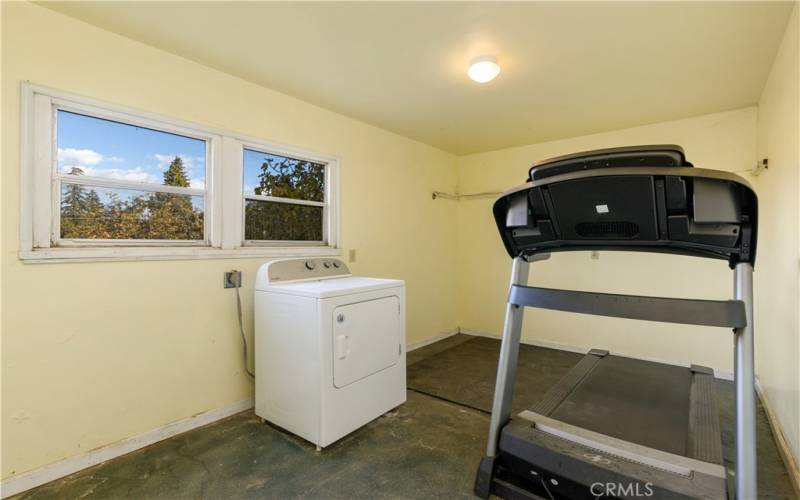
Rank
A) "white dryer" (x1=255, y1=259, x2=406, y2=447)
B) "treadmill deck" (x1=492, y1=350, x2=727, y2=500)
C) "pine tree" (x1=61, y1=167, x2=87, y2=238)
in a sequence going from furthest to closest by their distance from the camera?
"white dryer" (x1=255, y1=259, x2=406, y2=447), "pine tree" (x1=61, y1=167, x2=87, y2=238), "treadmill deck" (x1=492, y1=350, x2=727, y2=500)

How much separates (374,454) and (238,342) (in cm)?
126

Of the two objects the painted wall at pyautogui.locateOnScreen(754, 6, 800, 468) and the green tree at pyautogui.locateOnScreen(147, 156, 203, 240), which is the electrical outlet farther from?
the painted wall at pyautogui.locateOnScreen(754, 6, 800, 468)

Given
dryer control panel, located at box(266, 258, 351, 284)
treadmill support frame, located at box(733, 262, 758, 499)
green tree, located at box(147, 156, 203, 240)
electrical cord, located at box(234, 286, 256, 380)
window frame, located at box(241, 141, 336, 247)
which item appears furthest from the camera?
window frame, located at box(241, 141, 336, 247)

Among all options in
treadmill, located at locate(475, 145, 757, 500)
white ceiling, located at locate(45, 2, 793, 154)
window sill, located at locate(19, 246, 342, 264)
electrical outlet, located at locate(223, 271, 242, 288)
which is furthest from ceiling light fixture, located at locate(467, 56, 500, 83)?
electrical outlet, located at locate(223, 271, 242, 288)

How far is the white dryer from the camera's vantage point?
212 centimetres

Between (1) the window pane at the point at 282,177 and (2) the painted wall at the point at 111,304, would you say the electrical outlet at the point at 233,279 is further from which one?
(1) the window pane at the point at 282,177

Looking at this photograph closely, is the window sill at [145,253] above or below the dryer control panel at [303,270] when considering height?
above

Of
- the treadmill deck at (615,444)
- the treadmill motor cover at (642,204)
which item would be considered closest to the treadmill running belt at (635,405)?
the treadmill deck at (615,444)

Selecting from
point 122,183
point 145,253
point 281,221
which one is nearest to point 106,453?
point 145,253

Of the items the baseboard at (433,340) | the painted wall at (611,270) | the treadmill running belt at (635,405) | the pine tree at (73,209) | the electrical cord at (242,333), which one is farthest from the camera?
the baseboard at (433,340)

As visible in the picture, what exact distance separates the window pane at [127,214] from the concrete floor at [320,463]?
130 cm

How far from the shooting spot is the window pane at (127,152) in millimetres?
1996

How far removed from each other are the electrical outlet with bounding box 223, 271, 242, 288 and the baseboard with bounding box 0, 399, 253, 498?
0.86m

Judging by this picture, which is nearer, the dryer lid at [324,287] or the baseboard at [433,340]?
the dryer lid at [324,287]
